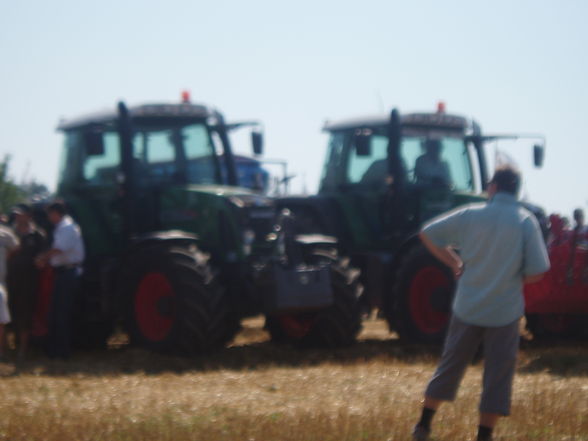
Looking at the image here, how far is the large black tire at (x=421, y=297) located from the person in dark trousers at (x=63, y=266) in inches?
131

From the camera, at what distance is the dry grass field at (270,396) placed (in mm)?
6762

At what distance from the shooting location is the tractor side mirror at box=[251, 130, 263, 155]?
1218cm

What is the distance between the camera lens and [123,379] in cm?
947

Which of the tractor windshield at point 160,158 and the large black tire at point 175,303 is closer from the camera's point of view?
the large black tire at point 175,303

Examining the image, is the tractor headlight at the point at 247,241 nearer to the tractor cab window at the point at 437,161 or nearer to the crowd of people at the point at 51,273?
the crowd of people at the point at 51,273

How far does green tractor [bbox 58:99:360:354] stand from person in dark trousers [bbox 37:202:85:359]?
1.62 ft

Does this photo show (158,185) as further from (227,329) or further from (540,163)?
(540,163)

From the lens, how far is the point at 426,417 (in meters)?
6.33

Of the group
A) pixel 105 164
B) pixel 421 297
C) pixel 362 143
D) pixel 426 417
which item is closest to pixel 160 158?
pixel 105 164

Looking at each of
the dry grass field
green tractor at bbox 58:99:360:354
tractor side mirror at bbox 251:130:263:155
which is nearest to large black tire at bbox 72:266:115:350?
green tractor at bbox 58:99:360:354

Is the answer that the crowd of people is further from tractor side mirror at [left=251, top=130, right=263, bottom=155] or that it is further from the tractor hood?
tractor side mirror at [left=251, top=130, right=263, bottom=155]

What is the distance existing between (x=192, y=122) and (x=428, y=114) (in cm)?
271

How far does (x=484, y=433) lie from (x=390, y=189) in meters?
6.45

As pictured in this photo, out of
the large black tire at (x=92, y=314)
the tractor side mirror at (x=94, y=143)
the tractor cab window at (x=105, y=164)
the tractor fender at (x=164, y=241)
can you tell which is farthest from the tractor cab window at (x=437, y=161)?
the large black tire at (x=92, y=314)
